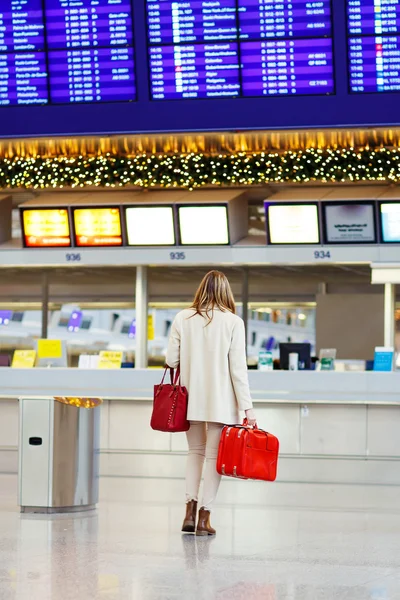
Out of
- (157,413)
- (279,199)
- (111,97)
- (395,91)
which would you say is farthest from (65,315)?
(157,413)

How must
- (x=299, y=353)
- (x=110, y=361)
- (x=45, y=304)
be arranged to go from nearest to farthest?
1. (x=299, y=353)
2. (x=110, y=361)
3. (x=45, y=304)

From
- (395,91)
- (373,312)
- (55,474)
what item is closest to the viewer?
(55,474)

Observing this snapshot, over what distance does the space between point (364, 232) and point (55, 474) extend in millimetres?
5128

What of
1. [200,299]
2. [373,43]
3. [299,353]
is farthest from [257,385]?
[200,299]

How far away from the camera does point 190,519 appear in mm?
6348

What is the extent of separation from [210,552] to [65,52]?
18.3ft

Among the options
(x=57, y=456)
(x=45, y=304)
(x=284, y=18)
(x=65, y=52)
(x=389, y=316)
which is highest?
(x=284, y=18)

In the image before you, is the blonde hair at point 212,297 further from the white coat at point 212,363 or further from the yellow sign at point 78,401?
the yellow sign at point 78,401

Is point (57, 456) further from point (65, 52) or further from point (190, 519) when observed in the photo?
point (65, 52)

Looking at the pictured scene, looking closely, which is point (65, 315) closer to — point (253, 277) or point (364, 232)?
point (253, 277)

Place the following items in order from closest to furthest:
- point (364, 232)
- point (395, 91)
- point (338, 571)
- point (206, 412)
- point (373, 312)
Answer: point (338, 571) < point (206, 412) < point (395, 91) < point (364, 232) < point (373, 312)

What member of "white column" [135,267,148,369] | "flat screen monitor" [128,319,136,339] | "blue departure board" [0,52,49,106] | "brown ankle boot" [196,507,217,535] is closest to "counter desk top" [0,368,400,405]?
"white column" [135,267,148,369]

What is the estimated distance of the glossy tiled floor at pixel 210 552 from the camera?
4523 millimetres

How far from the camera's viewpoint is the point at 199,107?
9508 millimetres
